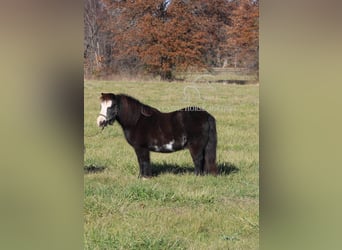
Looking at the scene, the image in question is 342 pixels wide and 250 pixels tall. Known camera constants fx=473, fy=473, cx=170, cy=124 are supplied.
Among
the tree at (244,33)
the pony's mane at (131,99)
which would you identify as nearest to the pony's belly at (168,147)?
the pony's mane at (131,99)

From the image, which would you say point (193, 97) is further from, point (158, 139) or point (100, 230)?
point (100, 230)

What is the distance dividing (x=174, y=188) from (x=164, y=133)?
44 cm

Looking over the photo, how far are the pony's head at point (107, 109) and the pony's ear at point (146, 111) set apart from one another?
0.64 feet

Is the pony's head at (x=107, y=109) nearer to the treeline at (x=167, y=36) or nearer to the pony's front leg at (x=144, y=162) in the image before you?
the treeline at (x=167, y=36)

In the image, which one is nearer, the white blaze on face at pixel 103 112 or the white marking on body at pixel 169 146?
the white blaze on face at pixel 103 112

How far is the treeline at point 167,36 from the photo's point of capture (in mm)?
3584

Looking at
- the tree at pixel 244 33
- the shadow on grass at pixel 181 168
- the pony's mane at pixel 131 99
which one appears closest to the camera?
the tree at pixel 244 33

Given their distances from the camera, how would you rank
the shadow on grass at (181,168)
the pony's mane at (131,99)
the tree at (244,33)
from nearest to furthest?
1. the tree at (244,33)
2. the pony's mane at (131,99)
3. the shadow on grass at (181,168)

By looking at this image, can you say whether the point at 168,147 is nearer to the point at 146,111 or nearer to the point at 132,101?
the point at 146,111

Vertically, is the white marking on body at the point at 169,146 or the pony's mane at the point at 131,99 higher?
the pony's mane at the point at 131,99

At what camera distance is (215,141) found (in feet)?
12.3

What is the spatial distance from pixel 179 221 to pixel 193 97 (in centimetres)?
96
